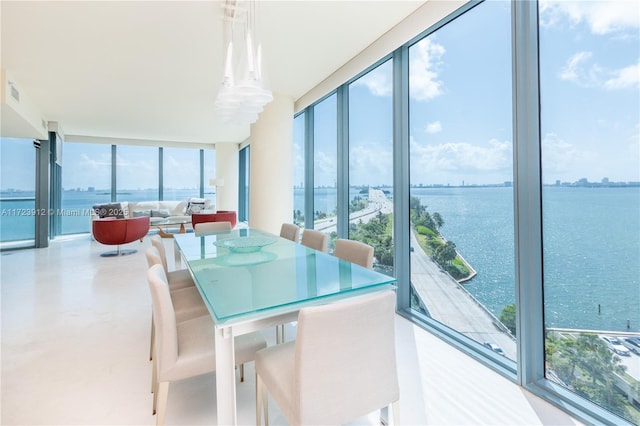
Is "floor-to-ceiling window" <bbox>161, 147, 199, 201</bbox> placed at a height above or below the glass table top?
above

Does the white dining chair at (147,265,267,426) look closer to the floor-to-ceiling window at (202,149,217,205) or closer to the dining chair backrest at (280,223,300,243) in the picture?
the dining chair backrest at (280,223,300,243)

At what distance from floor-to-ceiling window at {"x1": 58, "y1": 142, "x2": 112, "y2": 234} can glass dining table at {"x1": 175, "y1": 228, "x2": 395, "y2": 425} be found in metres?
7.95

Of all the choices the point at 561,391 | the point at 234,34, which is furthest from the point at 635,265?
the point at 234,34

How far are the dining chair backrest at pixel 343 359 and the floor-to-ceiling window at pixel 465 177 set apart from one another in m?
1.32

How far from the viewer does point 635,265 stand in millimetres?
1397

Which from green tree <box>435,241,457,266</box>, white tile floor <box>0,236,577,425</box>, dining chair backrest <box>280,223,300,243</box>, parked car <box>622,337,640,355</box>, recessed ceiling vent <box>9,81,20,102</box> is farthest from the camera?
recessed ceiling vent <box>9,81,20,102</box>

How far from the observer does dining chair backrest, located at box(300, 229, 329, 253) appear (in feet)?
7.82

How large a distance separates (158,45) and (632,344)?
438cm

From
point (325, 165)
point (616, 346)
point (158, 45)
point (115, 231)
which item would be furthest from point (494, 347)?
point (115, 231)

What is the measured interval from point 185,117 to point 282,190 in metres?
3.34

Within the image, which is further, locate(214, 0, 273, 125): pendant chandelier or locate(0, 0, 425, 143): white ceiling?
locate(0, 0, 425, 143): white ceiling

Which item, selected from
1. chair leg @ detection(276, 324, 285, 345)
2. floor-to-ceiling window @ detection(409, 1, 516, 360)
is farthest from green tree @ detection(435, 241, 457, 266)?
chair leg @ detection(276, 324, 285, 345)

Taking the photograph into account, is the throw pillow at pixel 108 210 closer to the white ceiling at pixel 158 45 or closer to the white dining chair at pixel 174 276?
the white ceiling at pixel 158 45

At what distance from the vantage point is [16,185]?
20.1ft
